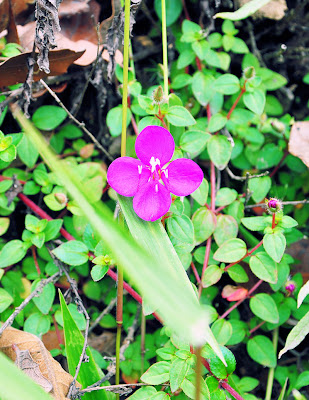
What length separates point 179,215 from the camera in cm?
137

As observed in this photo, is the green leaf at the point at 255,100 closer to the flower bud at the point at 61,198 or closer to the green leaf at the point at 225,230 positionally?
the green leaf at the point at 225,230

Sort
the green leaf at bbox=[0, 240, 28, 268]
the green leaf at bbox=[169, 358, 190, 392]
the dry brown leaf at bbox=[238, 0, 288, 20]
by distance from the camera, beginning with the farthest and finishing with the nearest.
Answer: the dry brown leaf at bbox=[238, 0, 288, 20] < the green leaf at bbox=[0, 240, 28, 268] < the green leaf at bbox=[169, 358, 190, 392]

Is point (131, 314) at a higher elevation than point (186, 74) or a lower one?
lower

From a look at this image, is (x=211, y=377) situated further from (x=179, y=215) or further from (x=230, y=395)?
(x=179, y=215)

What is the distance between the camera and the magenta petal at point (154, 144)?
4.05ft

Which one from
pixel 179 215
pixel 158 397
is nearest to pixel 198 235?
pixel 179 215

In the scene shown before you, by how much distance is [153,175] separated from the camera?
1.29m

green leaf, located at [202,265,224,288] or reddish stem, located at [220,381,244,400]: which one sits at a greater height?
green leaf, located at [202,265,224,288]

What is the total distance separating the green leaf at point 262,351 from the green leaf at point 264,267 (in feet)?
0.98

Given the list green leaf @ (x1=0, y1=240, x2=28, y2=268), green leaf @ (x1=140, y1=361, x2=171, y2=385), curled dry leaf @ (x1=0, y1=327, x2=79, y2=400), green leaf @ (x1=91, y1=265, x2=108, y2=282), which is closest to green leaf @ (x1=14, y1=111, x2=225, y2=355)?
green leaf @ (x1=140, y1=361, x2=171, y2=385)

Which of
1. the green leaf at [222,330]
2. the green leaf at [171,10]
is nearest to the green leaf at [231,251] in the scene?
the green leaf at [222,330]

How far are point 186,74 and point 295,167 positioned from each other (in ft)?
2.07

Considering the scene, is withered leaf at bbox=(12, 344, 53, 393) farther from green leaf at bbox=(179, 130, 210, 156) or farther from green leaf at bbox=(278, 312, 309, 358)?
green leaf at bbox=(179, 130, 210, 156)

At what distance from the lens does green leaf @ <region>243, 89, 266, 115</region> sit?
1686mm
